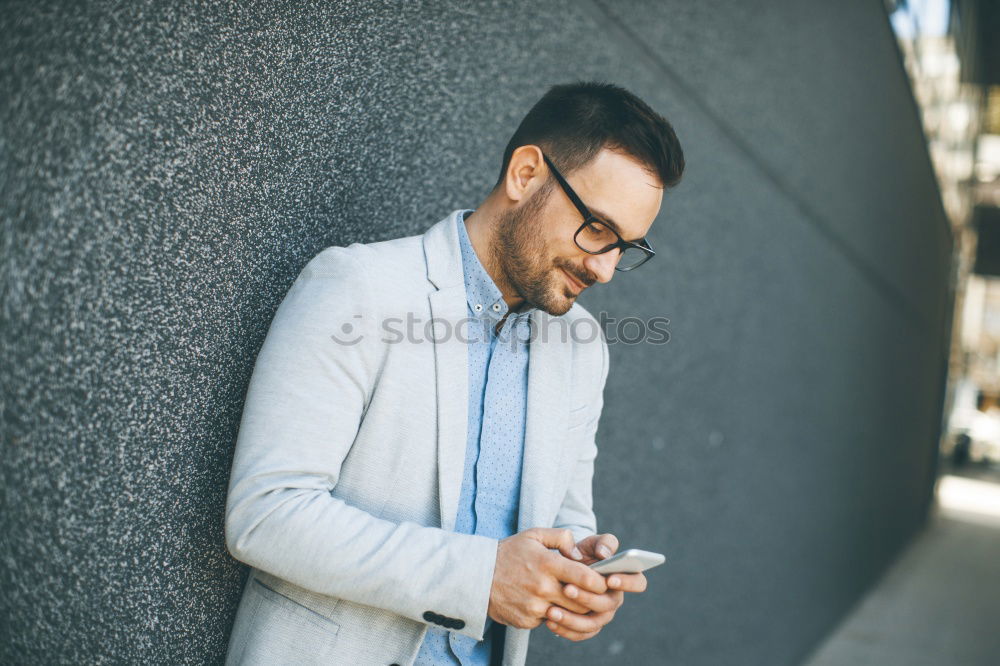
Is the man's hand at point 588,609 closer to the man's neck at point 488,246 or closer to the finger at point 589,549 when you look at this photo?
the finger at point 589,549

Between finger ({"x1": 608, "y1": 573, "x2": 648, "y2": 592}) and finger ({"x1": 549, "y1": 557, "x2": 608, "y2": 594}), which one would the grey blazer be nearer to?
finger ({"x1": 549, "y1": 557, "x2": 608, "y2": 594})

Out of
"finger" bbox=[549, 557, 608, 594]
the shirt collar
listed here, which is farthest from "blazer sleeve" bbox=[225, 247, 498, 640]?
the shirt collar

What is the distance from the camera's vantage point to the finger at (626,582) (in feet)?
4.27

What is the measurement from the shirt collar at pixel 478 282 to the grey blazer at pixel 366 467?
0.17ft

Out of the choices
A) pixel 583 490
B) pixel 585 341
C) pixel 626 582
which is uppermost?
pixel 585 341

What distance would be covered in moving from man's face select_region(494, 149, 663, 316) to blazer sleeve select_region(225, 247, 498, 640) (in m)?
0.47

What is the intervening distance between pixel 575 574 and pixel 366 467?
16.8 inches

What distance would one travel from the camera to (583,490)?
186 centimetres

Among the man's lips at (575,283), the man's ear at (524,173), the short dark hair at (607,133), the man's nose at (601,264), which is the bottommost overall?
the man's lips at (575,283)

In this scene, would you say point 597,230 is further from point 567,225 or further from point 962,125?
point 962,125

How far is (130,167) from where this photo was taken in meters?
1.28

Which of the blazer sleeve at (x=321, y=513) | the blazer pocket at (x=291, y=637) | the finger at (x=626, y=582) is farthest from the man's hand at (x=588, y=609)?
the blazer pocket at (x=291, y=637)

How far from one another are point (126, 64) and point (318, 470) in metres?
0.76

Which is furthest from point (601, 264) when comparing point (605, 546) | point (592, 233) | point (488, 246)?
point (605, 546)
